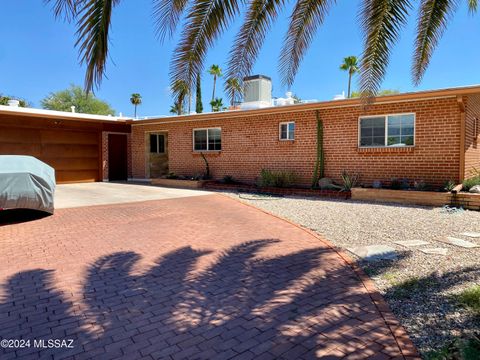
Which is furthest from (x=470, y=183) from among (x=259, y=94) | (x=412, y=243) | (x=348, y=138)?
(x=259, y=94)

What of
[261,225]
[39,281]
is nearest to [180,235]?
[261,225]

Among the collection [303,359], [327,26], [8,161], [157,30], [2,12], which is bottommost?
[303,359]

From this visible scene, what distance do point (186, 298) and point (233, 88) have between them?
2.58 meters

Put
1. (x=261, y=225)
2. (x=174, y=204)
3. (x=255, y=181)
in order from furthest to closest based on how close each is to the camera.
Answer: (x=255, y=181) < (x=174, y=204) < (x=261, y=225)

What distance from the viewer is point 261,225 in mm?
7910

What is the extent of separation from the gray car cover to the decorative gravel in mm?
5481

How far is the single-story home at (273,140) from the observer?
1088 cm

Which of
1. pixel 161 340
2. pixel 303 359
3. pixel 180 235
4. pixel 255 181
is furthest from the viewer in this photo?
pixel 255 181

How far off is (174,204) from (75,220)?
311cm

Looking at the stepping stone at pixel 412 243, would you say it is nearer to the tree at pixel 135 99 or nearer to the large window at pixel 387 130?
the large window at pixel 387 130

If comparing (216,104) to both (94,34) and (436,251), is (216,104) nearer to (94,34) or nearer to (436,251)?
(436,251)

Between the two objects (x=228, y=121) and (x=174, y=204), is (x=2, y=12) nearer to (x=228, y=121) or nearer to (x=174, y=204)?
(x=174, y=204)

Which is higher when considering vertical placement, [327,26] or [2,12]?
[327,26]

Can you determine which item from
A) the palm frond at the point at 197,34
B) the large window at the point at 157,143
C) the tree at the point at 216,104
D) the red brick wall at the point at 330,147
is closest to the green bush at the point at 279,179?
the red brick wall at the point at 330,147
